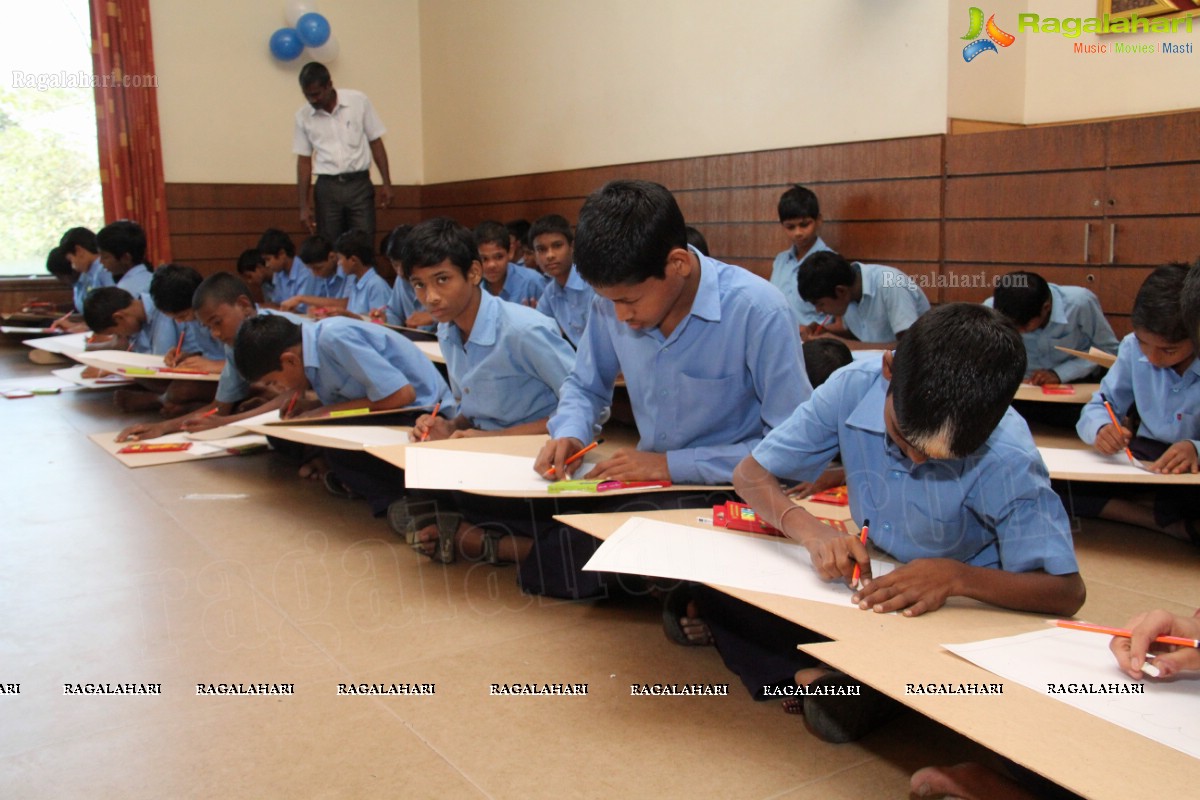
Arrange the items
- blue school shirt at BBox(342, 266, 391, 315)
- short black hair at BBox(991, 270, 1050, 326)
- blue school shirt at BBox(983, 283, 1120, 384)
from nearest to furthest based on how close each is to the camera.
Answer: short black hair at BBox(991, 270, 1050, 326), blue school shirt at BBox(983, 283, 1120, 384), blue school shirt at BBox(342, 266, 391, 315)

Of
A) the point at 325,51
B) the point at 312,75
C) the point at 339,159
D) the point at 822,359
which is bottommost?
the point at 822,359

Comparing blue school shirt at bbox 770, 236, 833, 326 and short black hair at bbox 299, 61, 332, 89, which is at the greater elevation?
short black hair at bbox 299, 61, 332, 89

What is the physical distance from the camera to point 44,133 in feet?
25.9

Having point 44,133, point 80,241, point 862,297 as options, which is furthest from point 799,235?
point 44,133

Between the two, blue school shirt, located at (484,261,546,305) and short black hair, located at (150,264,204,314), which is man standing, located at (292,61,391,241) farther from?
short black hair, located at (150,264,204,314)

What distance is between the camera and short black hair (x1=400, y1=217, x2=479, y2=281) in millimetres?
2662

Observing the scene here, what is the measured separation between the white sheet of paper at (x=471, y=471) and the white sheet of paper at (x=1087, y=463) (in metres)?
1.21

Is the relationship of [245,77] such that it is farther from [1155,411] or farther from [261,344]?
[1155,411]

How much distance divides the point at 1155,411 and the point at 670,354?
1482mm

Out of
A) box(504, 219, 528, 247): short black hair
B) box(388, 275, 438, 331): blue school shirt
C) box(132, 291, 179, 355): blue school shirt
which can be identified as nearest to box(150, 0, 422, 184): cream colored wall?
box(504, 219, 528, 247): short black hair

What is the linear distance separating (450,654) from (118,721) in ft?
1.95

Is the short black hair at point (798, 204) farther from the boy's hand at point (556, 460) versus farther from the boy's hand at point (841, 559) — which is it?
the boy's hand at point (841, 559)

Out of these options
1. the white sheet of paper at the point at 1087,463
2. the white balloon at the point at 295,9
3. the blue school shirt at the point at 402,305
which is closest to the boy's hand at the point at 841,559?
the white sheet of paper at the point at 1087,463

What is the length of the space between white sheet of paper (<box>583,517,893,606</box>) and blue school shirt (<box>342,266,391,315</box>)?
4850 millimetres
